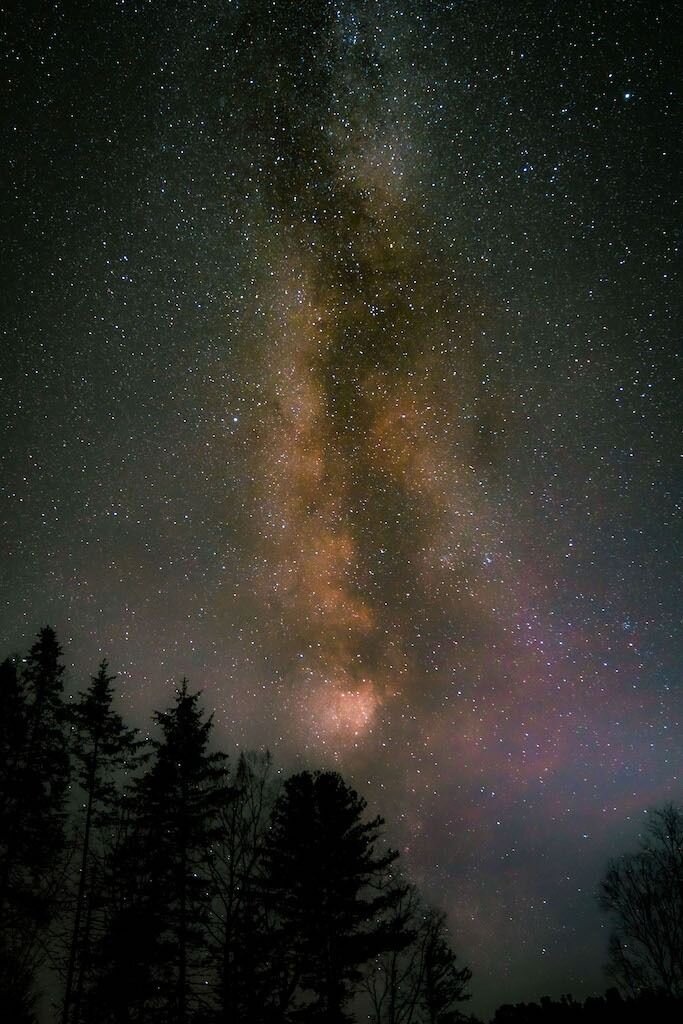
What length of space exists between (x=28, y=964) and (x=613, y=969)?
29528 millimetres

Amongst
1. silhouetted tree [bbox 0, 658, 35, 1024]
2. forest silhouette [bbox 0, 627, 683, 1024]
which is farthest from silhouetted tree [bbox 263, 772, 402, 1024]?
silhouetted tree [bbox 0, 658, 35, 1024]

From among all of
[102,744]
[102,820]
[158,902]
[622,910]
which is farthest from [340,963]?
[622,910]

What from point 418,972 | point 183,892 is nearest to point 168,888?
point 183,892

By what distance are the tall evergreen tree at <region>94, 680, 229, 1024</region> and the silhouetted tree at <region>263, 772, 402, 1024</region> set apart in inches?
87.2

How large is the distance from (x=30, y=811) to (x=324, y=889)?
384 inches

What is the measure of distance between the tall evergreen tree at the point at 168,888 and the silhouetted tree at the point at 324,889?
2216 millimetres

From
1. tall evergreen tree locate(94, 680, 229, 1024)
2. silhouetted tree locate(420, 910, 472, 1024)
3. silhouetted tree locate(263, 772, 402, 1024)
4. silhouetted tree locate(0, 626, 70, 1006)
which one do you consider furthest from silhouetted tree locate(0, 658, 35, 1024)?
silhouetted tree locate(420, 910, 472, 1024)

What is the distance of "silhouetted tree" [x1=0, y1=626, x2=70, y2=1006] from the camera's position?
1308 cm

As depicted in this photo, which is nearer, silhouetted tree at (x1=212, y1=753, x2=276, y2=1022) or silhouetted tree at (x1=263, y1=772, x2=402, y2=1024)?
silhouetted tree at (x1=212, y1=753, x2=276, y2=1022)

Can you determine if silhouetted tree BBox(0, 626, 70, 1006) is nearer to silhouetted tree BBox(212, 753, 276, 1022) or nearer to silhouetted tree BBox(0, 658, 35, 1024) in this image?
silhouetted tree BBox(0, 658, 35, 1024)

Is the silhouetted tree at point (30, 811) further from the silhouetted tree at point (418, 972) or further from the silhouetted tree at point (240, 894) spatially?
the silhouetted tree at point (418, 972)

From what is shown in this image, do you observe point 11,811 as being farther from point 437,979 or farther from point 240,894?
point 437,979

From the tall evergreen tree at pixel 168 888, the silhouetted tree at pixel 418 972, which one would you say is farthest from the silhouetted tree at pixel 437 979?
the tall evergreen tree at pixel 168 888

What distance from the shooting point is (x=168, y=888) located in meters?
16.4
